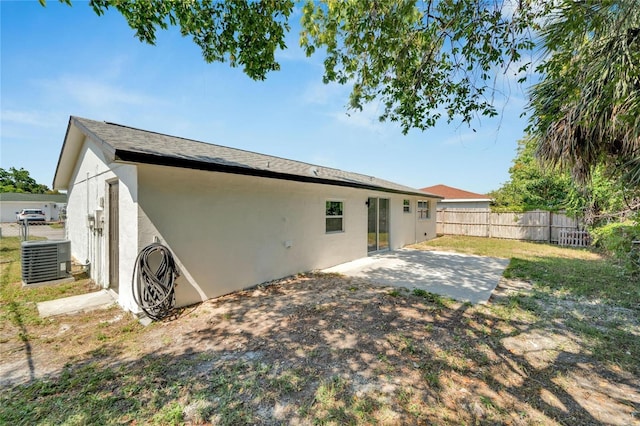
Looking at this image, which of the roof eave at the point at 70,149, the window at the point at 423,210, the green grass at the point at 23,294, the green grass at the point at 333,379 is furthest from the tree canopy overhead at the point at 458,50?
the window at the point at 423,210

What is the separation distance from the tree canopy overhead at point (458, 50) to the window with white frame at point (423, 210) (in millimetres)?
9538

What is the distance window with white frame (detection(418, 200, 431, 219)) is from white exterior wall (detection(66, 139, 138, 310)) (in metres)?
13.5

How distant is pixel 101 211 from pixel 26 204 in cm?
4001

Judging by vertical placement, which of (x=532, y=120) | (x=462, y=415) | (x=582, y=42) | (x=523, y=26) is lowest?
(x=462, y=415)

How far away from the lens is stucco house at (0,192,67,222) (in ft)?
98.8

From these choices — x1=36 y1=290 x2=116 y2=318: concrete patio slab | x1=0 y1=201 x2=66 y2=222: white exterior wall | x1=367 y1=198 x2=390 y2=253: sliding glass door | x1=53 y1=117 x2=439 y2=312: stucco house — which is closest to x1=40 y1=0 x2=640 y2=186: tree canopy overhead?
x1=53 y1=117 x2=439 y2=312: stucco house

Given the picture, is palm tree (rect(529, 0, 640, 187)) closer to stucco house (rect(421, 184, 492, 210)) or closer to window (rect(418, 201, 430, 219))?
window (rect(418, 201, 430, 219))

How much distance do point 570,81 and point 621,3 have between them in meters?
0.85

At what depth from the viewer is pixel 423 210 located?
50.0 feet

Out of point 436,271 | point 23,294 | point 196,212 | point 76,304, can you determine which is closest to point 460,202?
point 436,271

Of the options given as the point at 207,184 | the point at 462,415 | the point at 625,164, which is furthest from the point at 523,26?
the point at 207,184

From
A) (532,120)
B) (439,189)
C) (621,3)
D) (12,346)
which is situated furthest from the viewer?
(439,189)

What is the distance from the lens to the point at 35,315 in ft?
14.6

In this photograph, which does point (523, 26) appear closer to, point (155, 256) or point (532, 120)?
point (532, 120)
